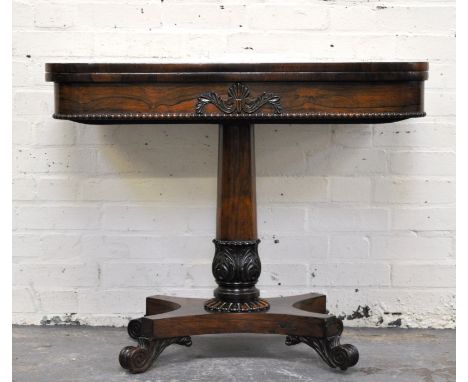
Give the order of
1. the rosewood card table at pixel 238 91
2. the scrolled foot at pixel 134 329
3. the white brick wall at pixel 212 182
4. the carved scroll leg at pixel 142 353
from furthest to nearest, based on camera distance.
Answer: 1. the white brick wall at pixel 212 182
2. the scrolled foot at pixel 134 329
3. the carved scroll leg at pixel 142 353
4. the rosewood card table at pixel 238 91

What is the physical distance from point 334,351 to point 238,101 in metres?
0.76

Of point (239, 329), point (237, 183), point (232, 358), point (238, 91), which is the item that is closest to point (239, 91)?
point (238, 91)

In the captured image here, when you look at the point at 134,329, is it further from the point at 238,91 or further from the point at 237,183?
the point at 238,91

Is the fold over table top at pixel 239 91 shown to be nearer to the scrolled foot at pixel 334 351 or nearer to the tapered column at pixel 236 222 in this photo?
the tapered column at pixel 236 222

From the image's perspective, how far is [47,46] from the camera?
2812mm

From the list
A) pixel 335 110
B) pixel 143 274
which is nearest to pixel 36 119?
pixel 143 274

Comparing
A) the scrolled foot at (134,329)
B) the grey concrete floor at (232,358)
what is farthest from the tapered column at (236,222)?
the scrolled foot at (134,329)

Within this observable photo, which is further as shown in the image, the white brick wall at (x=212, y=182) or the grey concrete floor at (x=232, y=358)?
the white brick wall at (x=212, y=182)

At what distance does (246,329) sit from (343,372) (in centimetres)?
30

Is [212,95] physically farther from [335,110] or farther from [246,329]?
[246,329]

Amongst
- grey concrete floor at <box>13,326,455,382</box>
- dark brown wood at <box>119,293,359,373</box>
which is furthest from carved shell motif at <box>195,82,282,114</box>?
grey concrete floor at <box>13,326,455,382</box>

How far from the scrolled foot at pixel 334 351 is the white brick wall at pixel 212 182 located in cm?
50

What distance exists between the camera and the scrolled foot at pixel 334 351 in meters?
2.31

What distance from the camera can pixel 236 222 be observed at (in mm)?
2436
